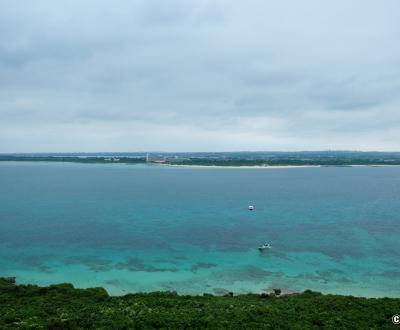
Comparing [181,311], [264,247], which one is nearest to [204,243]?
[264,247]

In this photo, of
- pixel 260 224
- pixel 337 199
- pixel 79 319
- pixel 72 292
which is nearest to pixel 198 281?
pixel 72 292

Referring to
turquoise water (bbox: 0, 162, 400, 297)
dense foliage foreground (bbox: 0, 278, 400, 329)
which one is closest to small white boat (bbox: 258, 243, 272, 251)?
turquoise water (bbox: 0, 162, 400, 297)

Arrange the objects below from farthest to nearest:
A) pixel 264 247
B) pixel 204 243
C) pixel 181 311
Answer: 1. pixel 204 243
2. pixel 264 247
3. pixel 181 311

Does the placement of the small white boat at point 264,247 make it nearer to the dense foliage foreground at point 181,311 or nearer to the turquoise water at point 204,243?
the turquoise water at point 204,243

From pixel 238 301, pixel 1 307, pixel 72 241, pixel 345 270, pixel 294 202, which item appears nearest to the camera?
pixel 1 307

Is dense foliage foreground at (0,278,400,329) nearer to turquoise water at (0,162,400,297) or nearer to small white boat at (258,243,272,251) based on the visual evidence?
turquoise water at (0,162,400,297)

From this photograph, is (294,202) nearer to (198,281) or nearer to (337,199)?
(337,199)

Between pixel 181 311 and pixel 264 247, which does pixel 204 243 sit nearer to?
pixel 264 247

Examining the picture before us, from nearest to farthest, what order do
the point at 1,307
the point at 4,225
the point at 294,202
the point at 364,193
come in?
the point at 1,307
the point at 4,225
the point at 294,202
the point at 364,193
